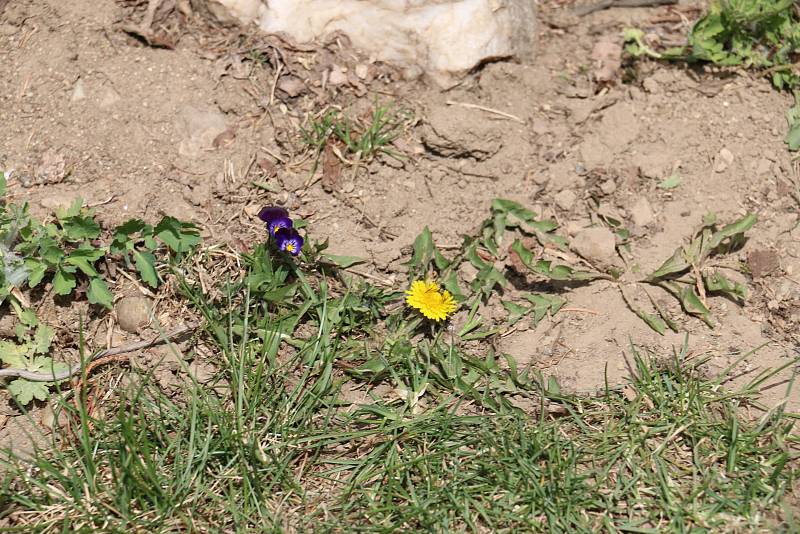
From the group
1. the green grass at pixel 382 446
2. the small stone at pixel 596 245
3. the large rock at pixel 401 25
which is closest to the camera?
the green grass at pixel 382 446

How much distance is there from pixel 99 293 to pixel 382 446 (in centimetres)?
131

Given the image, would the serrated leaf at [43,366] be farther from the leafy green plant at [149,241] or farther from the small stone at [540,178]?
the small stone at [540,178]

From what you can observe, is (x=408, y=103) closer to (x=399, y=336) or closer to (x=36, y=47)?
(x=399, y=336)

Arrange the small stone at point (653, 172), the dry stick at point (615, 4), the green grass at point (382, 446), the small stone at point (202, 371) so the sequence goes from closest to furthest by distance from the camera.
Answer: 1. the green grass at point (382, 446)
2. the small stone at point (202, 371)
3. the small stone at point (653, 172)
4. the dry stick at point (615, 4)

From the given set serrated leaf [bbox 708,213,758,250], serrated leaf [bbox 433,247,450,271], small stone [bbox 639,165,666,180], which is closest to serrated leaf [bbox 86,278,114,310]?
serrated leaf [bbox 433,247,450,271]

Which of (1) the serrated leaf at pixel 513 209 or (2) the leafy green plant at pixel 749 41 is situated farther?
(2) the leafy green plant at pixel 749 41

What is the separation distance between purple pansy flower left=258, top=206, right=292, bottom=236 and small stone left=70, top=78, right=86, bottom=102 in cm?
107

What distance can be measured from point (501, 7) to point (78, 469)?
283 cm

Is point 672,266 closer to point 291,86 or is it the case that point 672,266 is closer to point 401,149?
point 401,149

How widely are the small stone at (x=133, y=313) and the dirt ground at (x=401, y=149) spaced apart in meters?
0.06

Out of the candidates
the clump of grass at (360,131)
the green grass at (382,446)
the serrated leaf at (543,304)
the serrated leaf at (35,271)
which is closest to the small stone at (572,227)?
the serrated leaf at (543,304)

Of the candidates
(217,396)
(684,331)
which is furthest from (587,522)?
(217,396)

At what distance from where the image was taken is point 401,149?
387 centimetres

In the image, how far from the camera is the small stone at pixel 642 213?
3768mm
